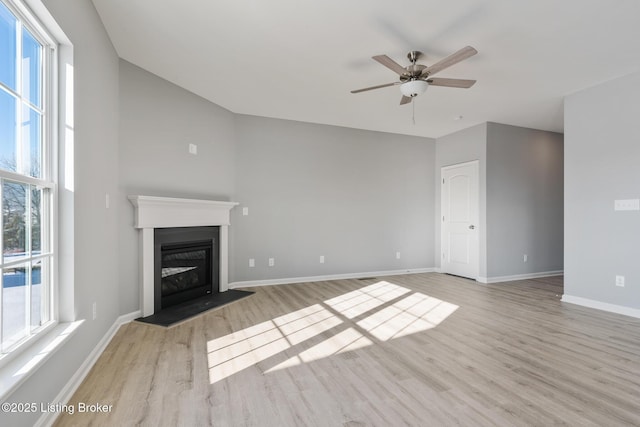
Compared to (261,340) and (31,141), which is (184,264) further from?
(31,141)

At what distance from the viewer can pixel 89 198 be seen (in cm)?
225

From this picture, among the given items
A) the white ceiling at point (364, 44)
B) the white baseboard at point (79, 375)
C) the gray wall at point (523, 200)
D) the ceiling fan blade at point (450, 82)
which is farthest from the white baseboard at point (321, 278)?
the ceiling fan blade at point (450, 82)

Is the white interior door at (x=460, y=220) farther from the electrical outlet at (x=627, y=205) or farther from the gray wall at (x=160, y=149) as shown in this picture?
the gray wall at (x=160, y=149)

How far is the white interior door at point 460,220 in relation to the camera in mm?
Result: 5344

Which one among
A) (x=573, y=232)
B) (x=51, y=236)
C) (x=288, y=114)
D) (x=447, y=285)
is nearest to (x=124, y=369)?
(x=51, y=236)

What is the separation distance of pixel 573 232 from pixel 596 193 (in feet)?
1.80

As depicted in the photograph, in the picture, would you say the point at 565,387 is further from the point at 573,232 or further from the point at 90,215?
the point at 90,215

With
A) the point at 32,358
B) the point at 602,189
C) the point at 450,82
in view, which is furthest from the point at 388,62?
the point at 602,189

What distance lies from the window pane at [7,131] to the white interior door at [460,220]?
18.6 ft

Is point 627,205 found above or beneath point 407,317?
above

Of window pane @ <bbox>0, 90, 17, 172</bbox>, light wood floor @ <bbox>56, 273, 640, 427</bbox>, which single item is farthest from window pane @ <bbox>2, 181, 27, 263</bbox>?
light wood floor @ <bbox>56, 273, 640, 427</bbox>

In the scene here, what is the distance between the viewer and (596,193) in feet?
12.2

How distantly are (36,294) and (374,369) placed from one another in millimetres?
2162

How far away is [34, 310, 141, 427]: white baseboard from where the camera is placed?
1570 millimetres
